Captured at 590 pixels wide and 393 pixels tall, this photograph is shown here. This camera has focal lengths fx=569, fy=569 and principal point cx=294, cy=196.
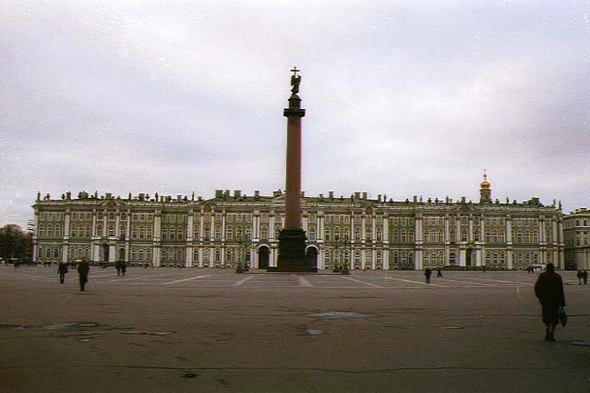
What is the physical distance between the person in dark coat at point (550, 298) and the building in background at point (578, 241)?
380 feet

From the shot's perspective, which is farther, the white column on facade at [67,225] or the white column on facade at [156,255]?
the white column on facade at [156,255]

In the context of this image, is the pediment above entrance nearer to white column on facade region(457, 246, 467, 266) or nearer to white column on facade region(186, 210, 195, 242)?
white column on facade region(457, 246, 467, 266)

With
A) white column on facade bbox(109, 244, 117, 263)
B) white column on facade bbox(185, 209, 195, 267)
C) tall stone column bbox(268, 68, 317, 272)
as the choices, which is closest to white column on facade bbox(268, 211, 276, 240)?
white column on facade bbox(185, 209, 195, 267)

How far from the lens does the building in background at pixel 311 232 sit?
102938 mm

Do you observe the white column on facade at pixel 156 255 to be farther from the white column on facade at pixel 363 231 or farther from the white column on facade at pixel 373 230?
the white column on facade at pixel 373 230

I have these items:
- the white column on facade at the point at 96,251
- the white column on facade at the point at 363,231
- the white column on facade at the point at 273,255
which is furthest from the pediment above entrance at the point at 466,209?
the white column on facade at the point at 96,251

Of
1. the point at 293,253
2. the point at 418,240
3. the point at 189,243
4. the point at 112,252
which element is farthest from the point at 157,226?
the point at 293,253

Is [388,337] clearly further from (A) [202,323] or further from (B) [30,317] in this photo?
(B) [30,317]

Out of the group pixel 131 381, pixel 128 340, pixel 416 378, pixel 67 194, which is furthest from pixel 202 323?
pixel 67 194

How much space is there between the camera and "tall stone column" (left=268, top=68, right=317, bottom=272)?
156 ft

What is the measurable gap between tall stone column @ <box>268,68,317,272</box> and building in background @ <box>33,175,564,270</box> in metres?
52.8

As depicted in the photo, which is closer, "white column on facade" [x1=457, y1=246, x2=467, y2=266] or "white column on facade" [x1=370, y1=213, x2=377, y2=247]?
"white column on facade" [x1=457, y1=246, x2=467, y2=266]

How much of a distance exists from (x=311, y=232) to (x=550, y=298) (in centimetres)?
9217

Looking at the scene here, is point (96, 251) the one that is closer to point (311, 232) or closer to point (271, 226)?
point (271, 226)
